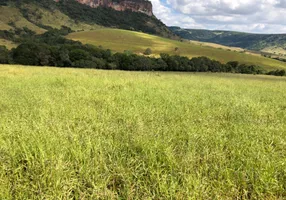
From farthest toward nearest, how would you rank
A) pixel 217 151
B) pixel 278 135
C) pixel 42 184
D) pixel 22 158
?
1. pixel 278 135
2. pixel 217 151
3. pixel 22 158
4. pixel 42 184

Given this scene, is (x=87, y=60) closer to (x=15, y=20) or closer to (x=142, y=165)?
(x=142, y=165)

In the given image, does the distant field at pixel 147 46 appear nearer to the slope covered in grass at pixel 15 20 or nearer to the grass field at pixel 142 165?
the slope covered in grass at pixel 15 20

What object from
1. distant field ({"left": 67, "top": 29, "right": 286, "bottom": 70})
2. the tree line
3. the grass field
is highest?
distant field ({"left": 67, "top": 29, "right": 286, "bottom": 70})

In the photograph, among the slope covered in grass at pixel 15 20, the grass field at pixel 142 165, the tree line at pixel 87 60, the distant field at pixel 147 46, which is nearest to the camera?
the grass field at pixel 142 165

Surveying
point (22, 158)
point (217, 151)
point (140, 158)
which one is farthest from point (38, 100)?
point (217, 151)

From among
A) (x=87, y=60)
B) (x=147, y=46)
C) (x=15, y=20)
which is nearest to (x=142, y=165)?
(x=87, y=60)

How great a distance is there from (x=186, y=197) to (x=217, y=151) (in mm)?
1527

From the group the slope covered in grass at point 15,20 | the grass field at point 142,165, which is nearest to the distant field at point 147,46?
the slope covered in grass at point 15,20

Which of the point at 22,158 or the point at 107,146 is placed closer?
the point at 22,158

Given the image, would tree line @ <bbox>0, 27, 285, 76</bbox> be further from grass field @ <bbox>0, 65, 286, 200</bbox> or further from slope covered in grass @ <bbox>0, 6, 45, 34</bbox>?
slope covered in grass @ <bbox>0, 6, 45, 34</bbox>

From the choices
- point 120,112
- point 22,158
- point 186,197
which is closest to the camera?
point 186,197

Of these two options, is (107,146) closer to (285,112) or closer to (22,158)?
(22,158)

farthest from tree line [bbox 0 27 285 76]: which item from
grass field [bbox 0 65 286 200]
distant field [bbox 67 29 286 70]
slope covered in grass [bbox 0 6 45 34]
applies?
slope covered in grass [bbox 0 6 45 34]

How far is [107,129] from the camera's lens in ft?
19.1
